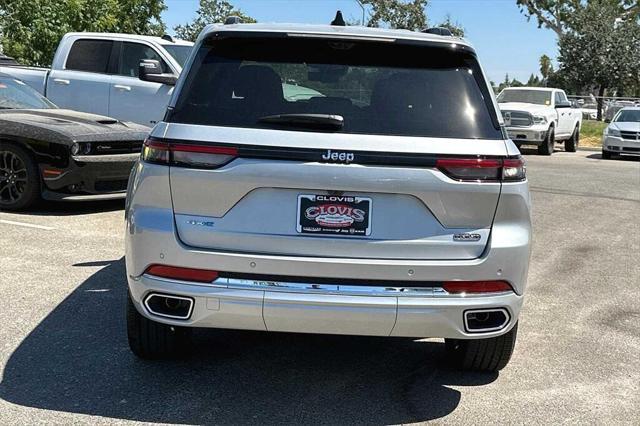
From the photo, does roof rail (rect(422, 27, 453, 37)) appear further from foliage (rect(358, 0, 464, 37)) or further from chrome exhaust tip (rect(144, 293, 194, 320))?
foliage (rect(358, 0, 464, 37))

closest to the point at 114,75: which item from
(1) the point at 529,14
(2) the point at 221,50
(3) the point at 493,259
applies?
(2) the point at 221,50

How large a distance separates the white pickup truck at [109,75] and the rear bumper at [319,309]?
808cm

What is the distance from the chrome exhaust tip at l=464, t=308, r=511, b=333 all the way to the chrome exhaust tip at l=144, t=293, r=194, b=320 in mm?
1338

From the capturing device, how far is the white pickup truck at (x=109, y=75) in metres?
11.2

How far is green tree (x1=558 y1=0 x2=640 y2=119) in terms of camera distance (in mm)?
44031

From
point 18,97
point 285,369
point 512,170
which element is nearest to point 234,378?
point 285,369

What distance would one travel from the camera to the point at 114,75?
37.6 ft

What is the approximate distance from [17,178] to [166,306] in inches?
214

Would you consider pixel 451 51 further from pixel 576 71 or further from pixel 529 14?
pixel 529 14

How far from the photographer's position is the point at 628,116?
21.7 meters

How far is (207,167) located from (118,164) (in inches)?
205

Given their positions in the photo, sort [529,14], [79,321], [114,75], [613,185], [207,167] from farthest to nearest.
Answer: [529,14] < [613,185] < [114,75] < [79,321] < [207,167]

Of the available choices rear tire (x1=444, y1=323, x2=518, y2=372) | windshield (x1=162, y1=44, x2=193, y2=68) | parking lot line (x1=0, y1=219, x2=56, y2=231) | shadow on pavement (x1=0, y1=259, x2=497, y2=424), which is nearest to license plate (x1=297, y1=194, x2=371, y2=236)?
shadow on pavement (x1=0, y1=259, x2=497, y2=424)

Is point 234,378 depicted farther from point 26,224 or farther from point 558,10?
point 558,10
